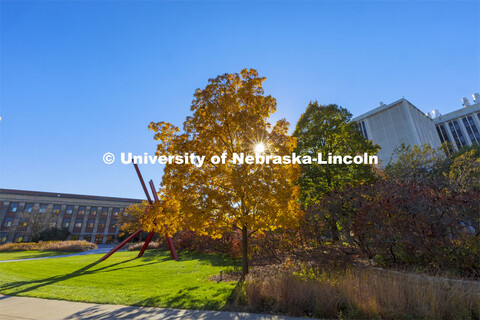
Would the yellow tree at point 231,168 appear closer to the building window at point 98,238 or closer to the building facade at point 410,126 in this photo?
the building facade at point 410,126

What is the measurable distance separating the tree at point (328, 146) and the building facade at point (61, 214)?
50867 mm

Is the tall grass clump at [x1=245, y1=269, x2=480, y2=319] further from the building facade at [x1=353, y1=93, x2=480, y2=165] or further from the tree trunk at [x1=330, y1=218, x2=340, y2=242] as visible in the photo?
the building facade at [x1=353, y1=93, x2=480, y2=165]

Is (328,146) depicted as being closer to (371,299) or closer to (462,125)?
(371,299)

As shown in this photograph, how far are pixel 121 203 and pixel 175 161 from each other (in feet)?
255

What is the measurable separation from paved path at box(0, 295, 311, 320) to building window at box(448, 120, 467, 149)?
84633mm

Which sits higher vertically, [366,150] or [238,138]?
[366,150]

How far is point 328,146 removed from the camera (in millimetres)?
18188

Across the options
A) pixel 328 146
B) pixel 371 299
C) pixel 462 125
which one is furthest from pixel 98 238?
pixel 462 125

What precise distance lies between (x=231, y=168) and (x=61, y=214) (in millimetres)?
78501

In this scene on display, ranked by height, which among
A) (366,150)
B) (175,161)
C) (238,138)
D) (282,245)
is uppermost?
(366,150)

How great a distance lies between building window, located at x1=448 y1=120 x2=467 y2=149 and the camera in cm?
6181

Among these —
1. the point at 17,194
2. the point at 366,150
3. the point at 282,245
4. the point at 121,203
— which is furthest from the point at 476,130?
the point at 17,194

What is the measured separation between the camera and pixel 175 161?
8.62 meters

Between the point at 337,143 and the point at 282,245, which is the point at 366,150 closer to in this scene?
the point at 337,143
